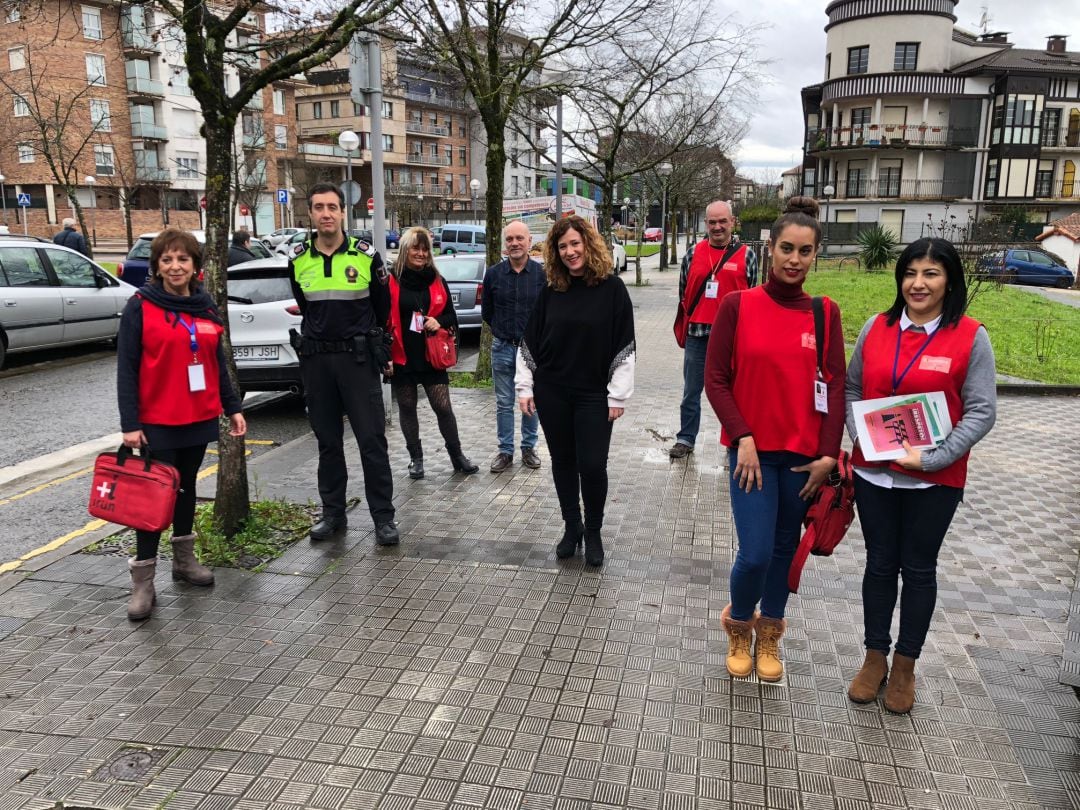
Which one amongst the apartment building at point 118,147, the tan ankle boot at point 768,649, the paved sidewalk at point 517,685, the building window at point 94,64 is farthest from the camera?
the building window at point 94,64

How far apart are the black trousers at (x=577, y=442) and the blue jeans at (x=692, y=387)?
2.26 m

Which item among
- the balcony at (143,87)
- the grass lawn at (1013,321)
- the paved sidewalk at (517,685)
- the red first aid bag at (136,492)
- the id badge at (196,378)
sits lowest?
the paved sidewalk at (517,685)

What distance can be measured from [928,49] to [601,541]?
50.6m

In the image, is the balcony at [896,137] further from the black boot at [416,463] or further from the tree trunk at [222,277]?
the tree trunk at [222,277]

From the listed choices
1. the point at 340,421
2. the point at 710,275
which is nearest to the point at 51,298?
the point at 340,421

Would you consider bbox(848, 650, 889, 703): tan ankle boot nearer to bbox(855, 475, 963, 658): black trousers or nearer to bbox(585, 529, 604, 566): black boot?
bbox(855, 475, 963, 658): black trousers

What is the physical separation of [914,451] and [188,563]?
3796 mm

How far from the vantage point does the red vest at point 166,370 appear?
4.27 meters

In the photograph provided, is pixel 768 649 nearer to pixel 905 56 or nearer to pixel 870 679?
pixel 870 679

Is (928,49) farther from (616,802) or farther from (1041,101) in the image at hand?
(616,802)

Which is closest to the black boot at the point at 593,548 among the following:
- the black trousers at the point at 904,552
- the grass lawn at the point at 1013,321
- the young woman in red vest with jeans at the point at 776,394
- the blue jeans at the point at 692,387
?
the young woman in red vest with jeans at the point at 776,394

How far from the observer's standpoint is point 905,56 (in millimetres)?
46406

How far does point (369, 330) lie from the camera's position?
518cm

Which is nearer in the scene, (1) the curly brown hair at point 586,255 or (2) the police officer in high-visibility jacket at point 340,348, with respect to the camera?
(1) the curly brown hair at point 586,255
